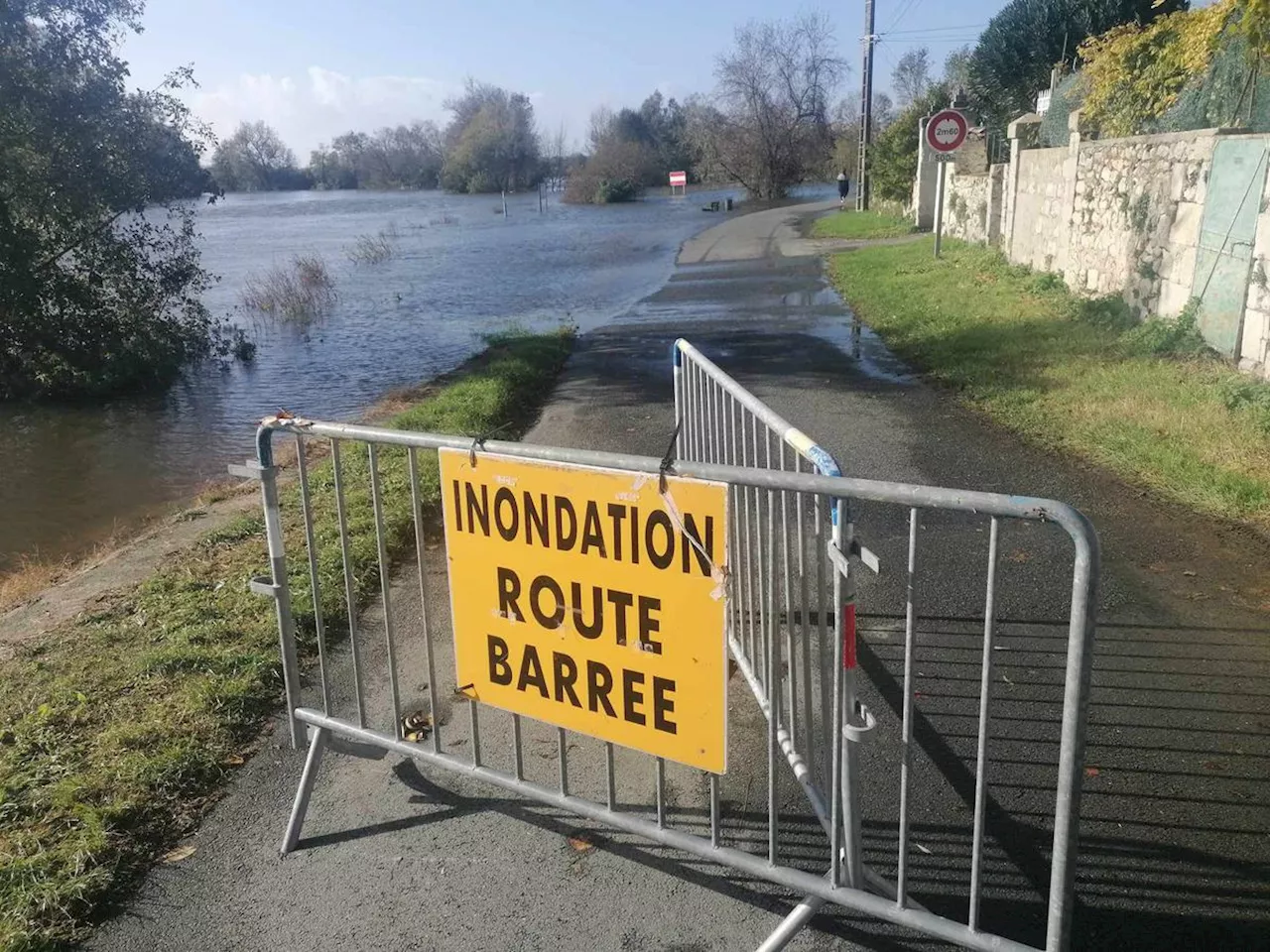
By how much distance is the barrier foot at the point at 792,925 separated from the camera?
8.86ft

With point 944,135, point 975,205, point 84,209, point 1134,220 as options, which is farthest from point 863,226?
point 84,209

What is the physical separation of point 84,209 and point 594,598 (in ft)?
51.9

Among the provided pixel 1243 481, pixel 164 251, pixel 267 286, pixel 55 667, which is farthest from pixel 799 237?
pixel 55 667

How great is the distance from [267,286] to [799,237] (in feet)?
55.0

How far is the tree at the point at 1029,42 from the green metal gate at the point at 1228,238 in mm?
19791

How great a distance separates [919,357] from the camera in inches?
448

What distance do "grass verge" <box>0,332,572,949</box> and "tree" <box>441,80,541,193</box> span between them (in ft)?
344

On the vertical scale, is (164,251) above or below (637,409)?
above

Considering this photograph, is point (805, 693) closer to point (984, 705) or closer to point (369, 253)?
point (984, 705)

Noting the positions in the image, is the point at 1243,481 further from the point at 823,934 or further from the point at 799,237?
the point at 799,237

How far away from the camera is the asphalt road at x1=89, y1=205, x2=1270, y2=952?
2959 millimetres

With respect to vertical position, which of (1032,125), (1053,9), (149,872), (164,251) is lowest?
(149,872)

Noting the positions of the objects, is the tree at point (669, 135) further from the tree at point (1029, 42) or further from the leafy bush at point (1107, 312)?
the leafy bush at point (1107, 312)

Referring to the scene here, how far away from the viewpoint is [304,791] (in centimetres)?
346
